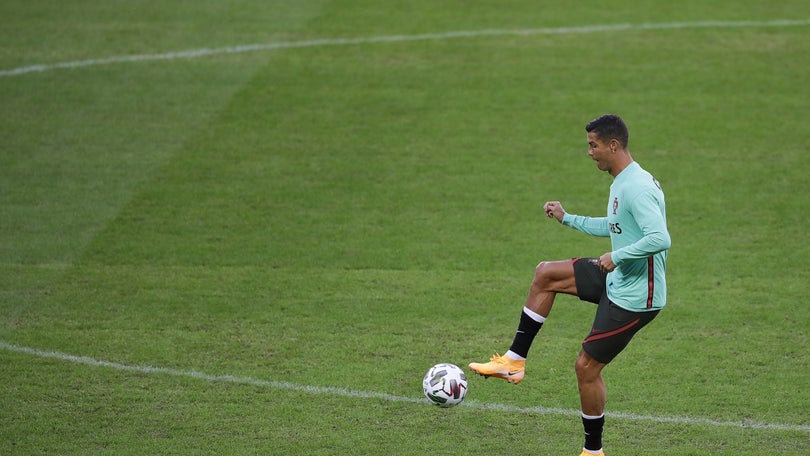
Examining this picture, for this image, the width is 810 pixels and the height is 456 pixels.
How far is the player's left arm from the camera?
7.11 meters

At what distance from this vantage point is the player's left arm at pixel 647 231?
7113 mm

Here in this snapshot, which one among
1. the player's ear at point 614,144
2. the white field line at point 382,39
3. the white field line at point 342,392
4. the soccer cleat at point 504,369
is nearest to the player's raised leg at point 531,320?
the soccer cleat at point 504,369

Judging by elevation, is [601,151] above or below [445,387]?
above

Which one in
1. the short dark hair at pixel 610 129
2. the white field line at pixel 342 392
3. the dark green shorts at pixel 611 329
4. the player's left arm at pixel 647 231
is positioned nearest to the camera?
the player's left arm at pixel 647 231

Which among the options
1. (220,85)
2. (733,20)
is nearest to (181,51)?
(220,85)

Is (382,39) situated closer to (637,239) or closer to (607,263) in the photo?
(637,239)

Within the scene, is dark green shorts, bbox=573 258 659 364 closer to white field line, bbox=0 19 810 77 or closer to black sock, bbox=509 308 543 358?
black sock, bbox=509 308 543 358

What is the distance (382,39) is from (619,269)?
11.5 meters

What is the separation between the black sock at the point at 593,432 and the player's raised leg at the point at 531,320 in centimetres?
68

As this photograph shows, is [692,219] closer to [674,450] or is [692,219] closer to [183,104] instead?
[674,450]

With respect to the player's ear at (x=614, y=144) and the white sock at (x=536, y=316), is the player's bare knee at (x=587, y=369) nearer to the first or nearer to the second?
the white sock at (x=536, y=316)

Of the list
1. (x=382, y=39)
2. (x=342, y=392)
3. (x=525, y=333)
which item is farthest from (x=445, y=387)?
(x=382, y=39)

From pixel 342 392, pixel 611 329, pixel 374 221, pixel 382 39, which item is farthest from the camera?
pixel 382 39

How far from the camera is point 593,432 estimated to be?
7.71 metres
